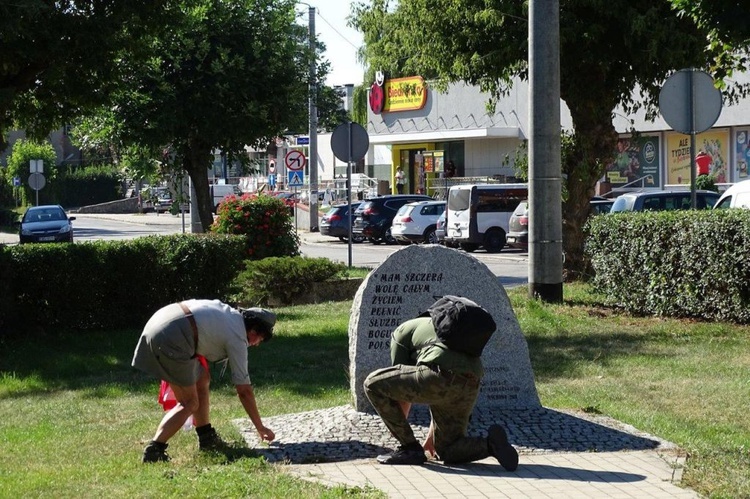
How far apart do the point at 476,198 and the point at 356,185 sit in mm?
26370

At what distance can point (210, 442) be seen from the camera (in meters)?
7.86

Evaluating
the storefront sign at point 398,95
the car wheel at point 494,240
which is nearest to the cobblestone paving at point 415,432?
the car wheel at point 494,240

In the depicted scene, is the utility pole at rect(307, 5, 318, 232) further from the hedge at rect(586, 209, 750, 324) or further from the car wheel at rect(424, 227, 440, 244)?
the hedge at rect(586, 209, 750, 324)

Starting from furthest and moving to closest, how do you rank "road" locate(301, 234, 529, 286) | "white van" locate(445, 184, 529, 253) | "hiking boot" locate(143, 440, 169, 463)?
"white van" locate(445, 184, 529, 253) < "road" locate(301, 234, 529, 286) < "hiking boot" locate(143, 440, 169, 463)

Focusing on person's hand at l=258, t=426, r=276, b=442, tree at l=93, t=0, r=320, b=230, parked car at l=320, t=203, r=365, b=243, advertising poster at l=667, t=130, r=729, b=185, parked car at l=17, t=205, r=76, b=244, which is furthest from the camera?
advertising poster at l=667, t=130, r=729, b=185

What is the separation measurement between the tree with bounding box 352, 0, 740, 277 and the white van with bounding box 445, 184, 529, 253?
11637 millimetres

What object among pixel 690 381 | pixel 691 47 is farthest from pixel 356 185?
pixel 690 381

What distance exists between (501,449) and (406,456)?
642 mm

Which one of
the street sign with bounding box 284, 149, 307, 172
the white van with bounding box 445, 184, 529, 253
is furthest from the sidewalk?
the street sign with bounding box 284, 149, 307, 172

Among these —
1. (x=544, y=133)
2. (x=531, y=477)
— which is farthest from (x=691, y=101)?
(x=531, y=477)

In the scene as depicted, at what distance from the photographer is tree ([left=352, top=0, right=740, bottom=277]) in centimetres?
1755

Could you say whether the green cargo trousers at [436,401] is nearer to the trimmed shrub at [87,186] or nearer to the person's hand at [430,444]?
the person's hand at [430,444]

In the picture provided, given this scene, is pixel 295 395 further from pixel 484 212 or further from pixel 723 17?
pixel 484 212

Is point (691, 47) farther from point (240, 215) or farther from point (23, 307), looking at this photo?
point (23, 307)
